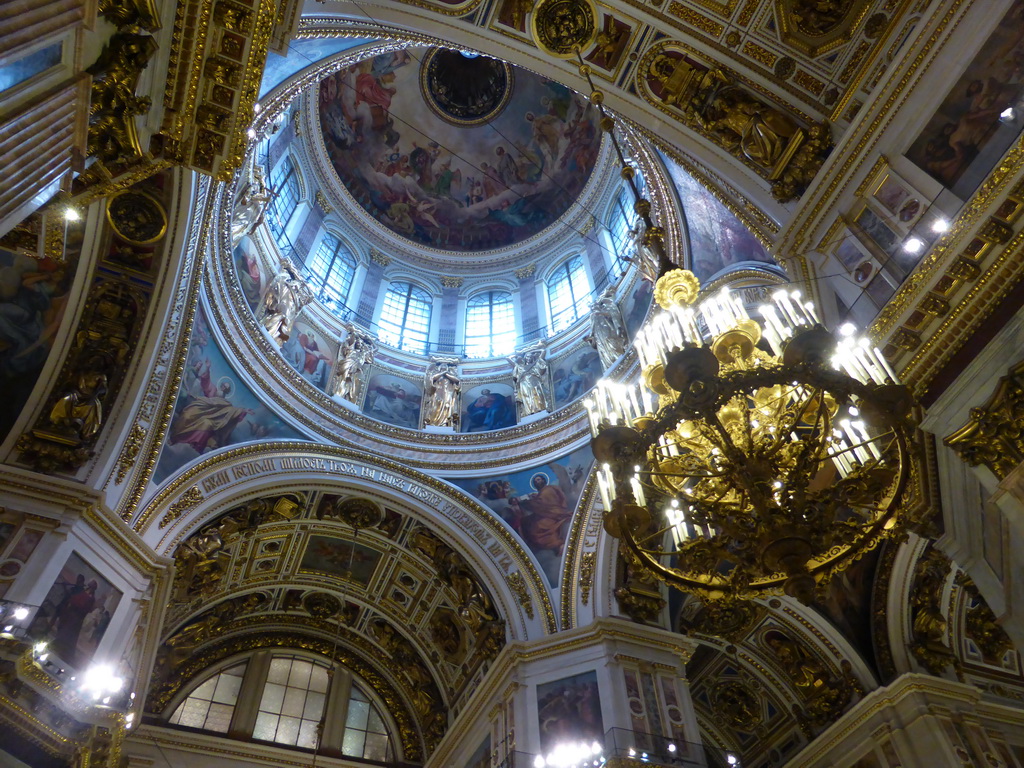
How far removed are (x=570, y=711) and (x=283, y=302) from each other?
9180 millimetres

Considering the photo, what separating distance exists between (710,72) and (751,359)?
407cm

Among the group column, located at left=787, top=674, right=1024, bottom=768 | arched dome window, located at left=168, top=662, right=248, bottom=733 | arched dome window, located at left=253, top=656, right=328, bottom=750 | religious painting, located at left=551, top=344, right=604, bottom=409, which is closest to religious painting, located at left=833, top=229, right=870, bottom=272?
religious painting, located at left=551, top=344, right=604, bottom=409

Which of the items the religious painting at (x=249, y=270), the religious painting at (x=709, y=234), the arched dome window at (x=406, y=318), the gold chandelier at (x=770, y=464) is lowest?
the gold chandelier at (x=770, y=464)

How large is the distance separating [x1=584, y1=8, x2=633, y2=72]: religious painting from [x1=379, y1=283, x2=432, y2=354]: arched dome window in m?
8.96

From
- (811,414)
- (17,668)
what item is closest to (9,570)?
(17,668)

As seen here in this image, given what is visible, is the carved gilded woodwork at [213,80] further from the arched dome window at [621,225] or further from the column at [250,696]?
the column at [250,696]

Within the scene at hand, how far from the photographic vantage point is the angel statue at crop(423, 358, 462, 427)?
51.6 ft

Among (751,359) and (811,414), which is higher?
(751,359)

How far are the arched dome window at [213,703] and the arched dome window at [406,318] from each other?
26.6ft

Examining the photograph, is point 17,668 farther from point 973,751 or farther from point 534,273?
point 534,273

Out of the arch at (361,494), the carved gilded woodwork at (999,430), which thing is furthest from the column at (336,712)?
the carved gilded woodwork at (999,430)

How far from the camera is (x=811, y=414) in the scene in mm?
6488

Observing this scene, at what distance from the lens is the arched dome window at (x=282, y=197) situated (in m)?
15.6

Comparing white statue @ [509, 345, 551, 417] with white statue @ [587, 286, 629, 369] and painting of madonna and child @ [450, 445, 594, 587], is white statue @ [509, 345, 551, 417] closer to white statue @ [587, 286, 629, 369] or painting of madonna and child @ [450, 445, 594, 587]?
white statue @ [587, 286, 629, 369]
